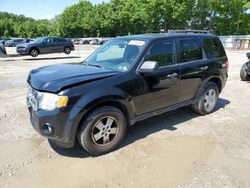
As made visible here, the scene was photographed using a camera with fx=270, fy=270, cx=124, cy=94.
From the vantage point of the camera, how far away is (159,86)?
479 centimetres

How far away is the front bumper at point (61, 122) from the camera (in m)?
3.71

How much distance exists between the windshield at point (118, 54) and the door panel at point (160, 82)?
24 cm

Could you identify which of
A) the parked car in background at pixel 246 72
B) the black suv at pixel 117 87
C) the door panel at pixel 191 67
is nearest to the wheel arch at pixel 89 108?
the black suv at pixel 117 87

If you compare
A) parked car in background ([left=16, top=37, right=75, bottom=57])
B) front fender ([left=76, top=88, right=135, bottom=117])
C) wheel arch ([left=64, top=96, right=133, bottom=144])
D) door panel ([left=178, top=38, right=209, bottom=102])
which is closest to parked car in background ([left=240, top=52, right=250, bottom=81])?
door panel ([left=178, top=38, right=209, bottom=102])

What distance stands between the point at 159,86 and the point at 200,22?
1912 inches

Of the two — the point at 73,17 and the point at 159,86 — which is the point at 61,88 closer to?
the point at 159,86

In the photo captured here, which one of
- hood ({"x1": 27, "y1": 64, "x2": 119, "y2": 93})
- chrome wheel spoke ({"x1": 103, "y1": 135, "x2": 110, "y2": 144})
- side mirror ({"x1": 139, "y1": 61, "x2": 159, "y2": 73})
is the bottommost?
chrome wheel spoke ({"x1": 103, "y1": 135, "x2": 110, "y2": 144})

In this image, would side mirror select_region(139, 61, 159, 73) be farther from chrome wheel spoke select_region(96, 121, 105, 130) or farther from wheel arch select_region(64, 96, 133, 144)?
chrome wheel spoke select_region(96, 121, 105, 130)

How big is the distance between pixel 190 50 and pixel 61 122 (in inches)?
121

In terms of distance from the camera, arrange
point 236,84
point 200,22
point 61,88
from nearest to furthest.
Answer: point 61,88 → point 236,84 → point 200,22

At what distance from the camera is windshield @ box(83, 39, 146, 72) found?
4.57m

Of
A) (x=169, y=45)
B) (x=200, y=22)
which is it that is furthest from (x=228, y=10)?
(x=169, y=45)

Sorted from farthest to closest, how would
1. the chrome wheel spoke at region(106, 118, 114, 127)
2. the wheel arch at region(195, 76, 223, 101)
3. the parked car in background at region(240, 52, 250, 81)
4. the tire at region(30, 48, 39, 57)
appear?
1. the tire at region(30, 48, 39, 57)
2. the parked car in background at region(240, 52, 250, 81)
3. the wheel arch at region(195, 76, 223, 101)
4. the chrome wheel spoke at region(106, 118, 114, 127)

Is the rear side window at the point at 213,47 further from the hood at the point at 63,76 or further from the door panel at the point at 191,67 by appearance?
the hood at the point at 63,76
